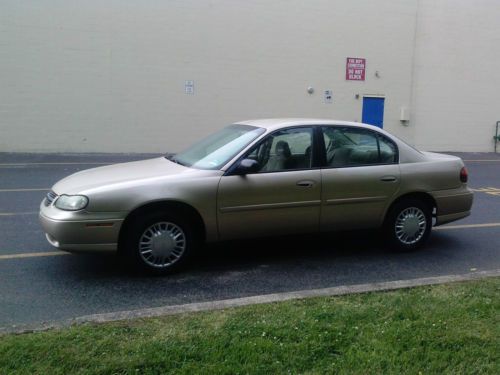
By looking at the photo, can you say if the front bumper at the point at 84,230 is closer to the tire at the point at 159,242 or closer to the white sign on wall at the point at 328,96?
the tire at the point at 159,242

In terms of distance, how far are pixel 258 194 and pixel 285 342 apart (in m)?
2.00

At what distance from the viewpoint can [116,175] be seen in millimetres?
5145

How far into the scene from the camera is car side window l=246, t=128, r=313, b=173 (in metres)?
5.31

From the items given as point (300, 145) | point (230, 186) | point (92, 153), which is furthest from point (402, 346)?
point (92, 153)

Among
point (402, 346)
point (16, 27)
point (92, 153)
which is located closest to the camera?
point (402, 346)

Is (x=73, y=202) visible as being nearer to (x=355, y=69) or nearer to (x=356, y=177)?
(x=356, y=177)

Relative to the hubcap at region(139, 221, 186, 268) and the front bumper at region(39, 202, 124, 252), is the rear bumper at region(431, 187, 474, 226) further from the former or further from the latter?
the front bumper at region(39, 202, 124, 252)

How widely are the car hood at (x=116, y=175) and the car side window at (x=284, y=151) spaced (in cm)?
72

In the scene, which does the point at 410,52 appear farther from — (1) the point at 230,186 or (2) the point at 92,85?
(1) the point at 230,186

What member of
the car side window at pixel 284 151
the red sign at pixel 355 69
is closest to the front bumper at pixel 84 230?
the car side window at pixel 284 151

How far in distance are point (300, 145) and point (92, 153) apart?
11752 mm

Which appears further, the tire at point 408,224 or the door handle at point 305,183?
the tire at point 408,224

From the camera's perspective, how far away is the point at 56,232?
15.3 feet

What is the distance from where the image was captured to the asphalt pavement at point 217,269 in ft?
14.4
